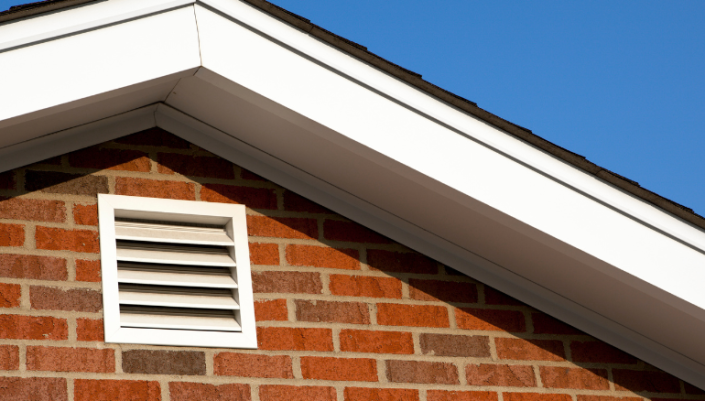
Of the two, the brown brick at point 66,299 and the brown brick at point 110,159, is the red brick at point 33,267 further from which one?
the brown brick at point 110,159

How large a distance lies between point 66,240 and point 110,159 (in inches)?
14.8

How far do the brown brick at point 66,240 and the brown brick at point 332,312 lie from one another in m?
0.80

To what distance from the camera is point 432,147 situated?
3072mm

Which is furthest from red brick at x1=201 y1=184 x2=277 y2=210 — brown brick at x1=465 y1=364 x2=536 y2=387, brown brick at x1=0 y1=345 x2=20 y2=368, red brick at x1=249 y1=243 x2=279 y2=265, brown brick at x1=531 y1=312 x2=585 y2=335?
brown brick at x1=531 y1=312 x2=585 y2=335

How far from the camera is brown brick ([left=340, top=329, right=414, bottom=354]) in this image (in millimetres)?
3326

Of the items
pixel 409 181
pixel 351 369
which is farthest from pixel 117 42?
pixel 351 369

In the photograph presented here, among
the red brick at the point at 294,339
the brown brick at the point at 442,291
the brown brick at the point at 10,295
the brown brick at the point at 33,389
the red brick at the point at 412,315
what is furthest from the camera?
the brown brick at the point at 442,291

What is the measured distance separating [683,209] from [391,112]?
1.16 metres

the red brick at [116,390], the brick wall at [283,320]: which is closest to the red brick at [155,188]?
the brick wall at [283,320]

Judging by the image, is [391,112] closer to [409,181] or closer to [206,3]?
[409,181]

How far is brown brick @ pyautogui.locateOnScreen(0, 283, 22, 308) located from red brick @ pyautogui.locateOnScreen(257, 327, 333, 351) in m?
0.86

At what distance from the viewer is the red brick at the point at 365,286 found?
3.42 m

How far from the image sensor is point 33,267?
3.01 m

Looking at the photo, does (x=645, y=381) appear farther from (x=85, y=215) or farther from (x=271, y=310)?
(x=85, y=215)
